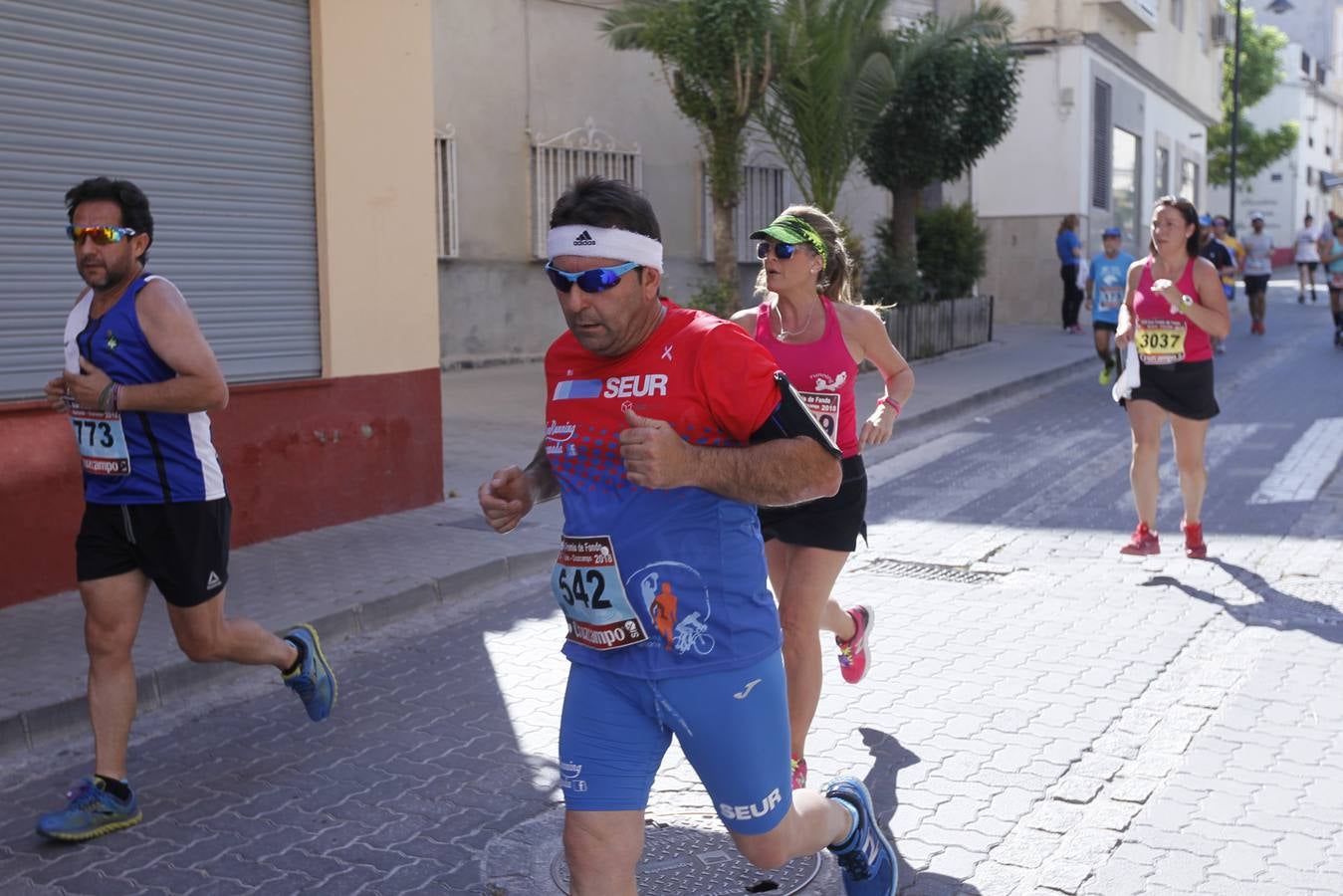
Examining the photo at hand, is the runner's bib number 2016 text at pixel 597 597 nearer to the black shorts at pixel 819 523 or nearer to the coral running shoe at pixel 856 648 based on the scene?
the black shorts at pixel 819 523

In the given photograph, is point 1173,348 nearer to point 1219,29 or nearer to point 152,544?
point 152,544

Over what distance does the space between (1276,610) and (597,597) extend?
5060 mm

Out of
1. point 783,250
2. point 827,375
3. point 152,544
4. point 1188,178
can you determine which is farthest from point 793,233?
point 1188,178

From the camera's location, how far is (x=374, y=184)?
30.4 ft

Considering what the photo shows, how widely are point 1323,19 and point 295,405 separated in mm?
80807

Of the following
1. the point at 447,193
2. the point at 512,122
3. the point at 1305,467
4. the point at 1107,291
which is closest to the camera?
the point at 1305,467

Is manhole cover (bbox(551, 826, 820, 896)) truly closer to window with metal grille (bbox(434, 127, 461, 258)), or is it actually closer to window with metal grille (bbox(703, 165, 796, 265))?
window with metal grille (bbox(434, 127, 461, 258))

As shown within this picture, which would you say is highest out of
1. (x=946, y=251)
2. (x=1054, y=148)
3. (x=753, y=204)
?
(x=1054, y=148)

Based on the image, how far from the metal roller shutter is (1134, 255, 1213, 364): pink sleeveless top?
4.94 metres

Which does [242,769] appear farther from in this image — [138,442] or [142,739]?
[138,442]

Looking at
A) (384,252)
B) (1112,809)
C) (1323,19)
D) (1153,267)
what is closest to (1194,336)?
(1153,267)

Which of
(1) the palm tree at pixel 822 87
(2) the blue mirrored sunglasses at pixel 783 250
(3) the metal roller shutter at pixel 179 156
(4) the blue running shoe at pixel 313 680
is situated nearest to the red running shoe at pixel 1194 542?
(2) the blue mirrored sunglasses at pixel 783 250

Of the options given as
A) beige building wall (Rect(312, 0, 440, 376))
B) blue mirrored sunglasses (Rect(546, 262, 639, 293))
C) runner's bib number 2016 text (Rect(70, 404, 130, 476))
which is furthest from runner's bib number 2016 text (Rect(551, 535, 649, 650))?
beige building wall (Rect(312, 0, 440, 376))

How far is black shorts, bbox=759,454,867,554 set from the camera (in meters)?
4.58
